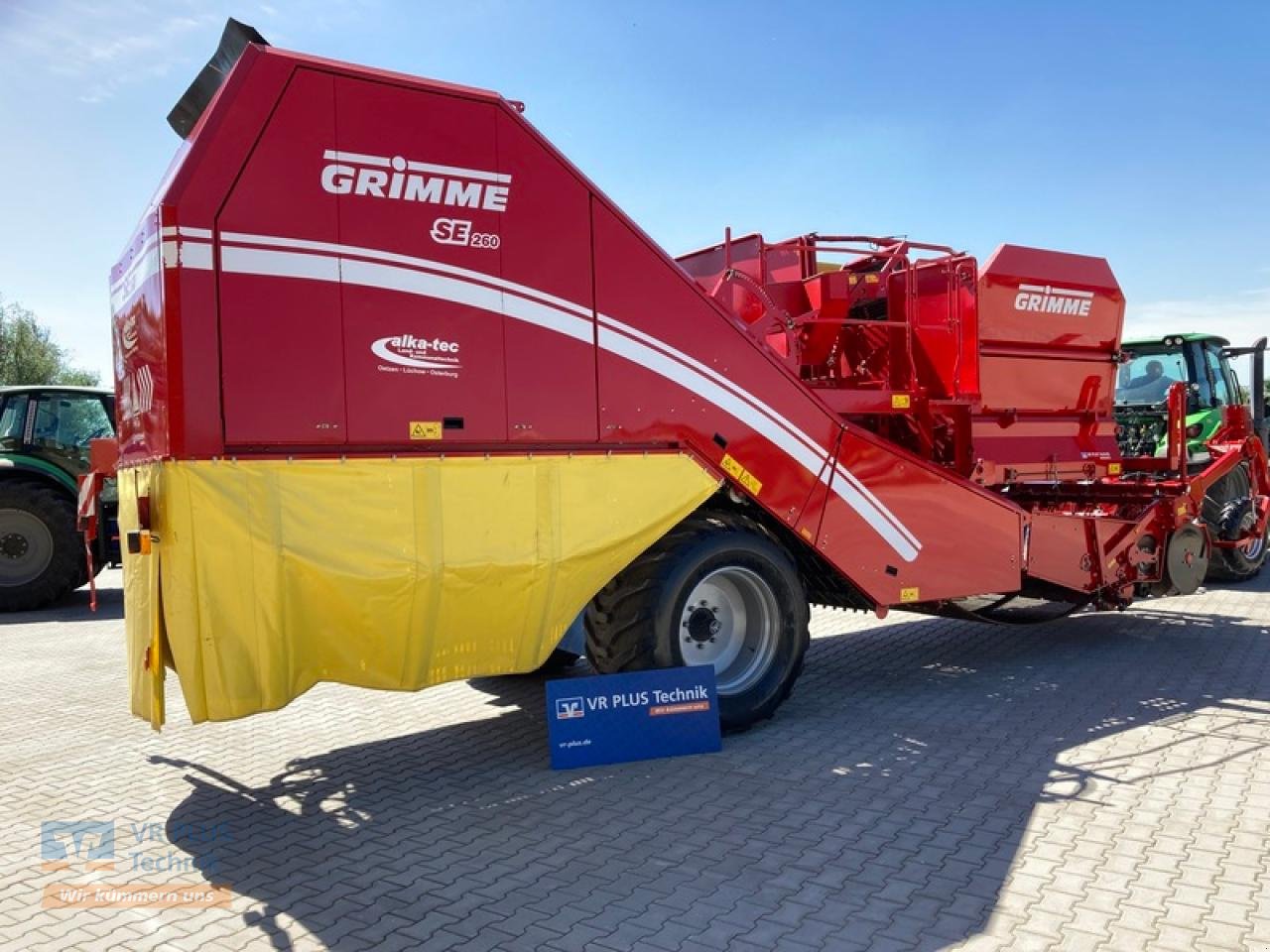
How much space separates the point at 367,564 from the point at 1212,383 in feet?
35.1

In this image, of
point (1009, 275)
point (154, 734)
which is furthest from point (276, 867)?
point (1009, 275)

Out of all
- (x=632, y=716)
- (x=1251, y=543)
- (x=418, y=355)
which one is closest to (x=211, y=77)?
(x=418, y=355)

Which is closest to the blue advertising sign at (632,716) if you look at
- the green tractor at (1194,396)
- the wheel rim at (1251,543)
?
the wheel rim at (1251,543)

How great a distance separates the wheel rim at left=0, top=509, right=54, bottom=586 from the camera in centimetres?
1106

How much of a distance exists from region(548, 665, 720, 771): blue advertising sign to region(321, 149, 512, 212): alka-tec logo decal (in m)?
2.44

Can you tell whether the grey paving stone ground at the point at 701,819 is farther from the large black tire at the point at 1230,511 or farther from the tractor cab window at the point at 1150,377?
the tractor cab window at the point at 1150,377

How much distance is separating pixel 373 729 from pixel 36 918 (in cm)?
252

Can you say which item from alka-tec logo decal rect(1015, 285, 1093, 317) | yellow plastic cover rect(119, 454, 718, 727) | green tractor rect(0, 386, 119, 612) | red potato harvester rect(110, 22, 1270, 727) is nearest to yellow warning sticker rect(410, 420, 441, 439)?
red potato harvester rect(110, 22, 1270, 727)

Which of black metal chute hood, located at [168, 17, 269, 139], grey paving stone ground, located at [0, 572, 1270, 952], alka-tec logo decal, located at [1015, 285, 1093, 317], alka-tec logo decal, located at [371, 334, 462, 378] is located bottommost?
grey paving stone ground, located at [0, 572, 1270, 952]

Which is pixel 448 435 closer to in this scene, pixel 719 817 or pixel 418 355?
pixel 418 355

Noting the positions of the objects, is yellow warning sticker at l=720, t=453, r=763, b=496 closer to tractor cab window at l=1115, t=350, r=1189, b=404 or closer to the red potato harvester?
the red potato harvester

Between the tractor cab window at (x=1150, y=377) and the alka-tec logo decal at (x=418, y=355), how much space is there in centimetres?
944

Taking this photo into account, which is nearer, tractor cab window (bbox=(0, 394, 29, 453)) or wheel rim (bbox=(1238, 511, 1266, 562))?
wheel rim (bbox=(1238, 511, 1266, 562))

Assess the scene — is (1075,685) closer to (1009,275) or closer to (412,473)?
(1009,275)
